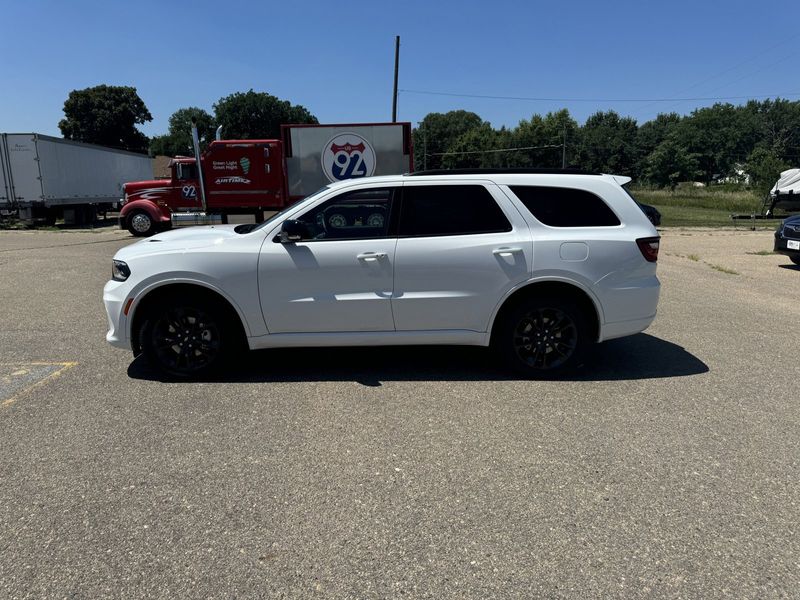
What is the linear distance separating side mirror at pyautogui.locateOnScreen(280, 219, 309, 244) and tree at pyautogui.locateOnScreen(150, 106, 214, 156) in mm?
87651

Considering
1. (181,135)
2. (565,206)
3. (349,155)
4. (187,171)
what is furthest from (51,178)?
(181,135)

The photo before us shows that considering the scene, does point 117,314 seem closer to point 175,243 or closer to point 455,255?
point 175,243

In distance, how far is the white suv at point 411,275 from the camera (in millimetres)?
4656

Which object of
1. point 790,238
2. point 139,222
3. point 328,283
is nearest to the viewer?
point 328,283

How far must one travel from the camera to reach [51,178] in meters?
22.2

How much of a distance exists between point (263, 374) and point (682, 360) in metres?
3.97

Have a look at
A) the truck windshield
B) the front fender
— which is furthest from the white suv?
the front fender

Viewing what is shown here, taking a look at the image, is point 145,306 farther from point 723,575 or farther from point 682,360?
point 682,360

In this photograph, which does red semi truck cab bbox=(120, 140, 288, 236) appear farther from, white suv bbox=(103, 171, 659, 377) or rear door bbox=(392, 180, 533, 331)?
rear door bbox=(392, 180, 533, 331)

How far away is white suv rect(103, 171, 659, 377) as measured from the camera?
4.66m

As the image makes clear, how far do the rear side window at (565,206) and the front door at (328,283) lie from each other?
4.03 feet

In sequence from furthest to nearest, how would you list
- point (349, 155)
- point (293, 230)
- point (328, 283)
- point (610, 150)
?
point (610, 150) < point (349, 155) < point (328, 283) < point (293, 230)

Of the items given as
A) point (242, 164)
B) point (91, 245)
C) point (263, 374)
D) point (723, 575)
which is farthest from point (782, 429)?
point (91, 245)

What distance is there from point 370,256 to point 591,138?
115248 mm
